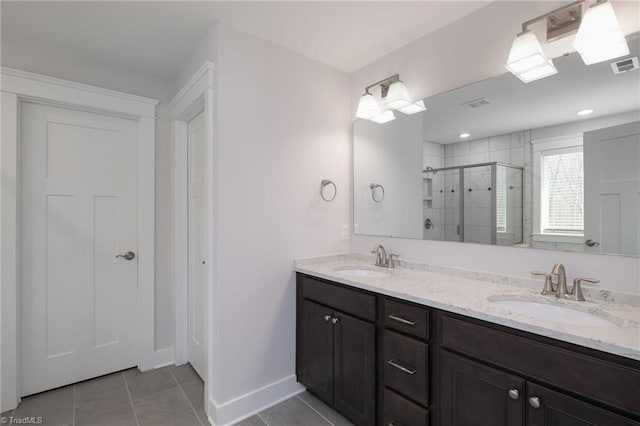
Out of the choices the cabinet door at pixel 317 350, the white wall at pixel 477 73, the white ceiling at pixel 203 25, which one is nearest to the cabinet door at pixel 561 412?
the white wall at pixel 477 73

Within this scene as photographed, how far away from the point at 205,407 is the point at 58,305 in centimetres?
129

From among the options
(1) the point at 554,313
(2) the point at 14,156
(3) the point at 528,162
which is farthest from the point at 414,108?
(2) the point at 14,156

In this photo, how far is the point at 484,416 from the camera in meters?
1.15

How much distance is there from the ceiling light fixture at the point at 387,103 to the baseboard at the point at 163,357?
2.45 metres

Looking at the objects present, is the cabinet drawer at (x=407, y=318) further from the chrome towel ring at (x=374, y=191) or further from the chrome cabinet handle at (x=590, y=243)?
the chrome towel ring at (x=374, y=191)

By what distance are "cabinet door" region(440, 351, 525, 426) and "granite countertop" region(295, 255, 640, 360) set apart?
0.68 ft

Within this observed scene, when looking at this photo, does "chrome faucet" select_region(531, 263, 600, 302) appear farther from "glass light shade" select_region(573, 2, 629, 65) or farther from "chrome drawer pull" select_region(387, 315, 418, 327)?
"glass light shade" select_region(573, 2, 629, 65)

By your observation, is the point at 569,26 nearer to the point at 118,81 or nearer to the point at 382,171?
the point at 382,171

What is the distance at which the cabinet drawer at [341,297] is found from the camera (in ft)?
5.25

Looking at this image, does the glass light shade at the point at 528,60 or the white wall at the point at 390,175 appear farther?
the white wall at the point at 390,175

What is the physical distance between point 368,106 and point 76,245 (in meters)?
2.35

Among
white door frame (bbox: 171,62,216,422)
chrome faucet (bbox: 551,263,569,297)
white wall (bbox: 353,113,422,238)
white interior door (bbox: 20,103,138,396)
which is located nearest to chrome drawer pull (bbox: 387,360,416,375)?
chrome faucet (bbox: 551,263,569,297)

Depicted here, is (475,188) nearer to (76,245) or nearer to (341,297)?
(341,297)

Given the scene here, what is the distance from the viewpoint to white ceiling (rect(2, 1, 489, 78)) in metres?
1.65
